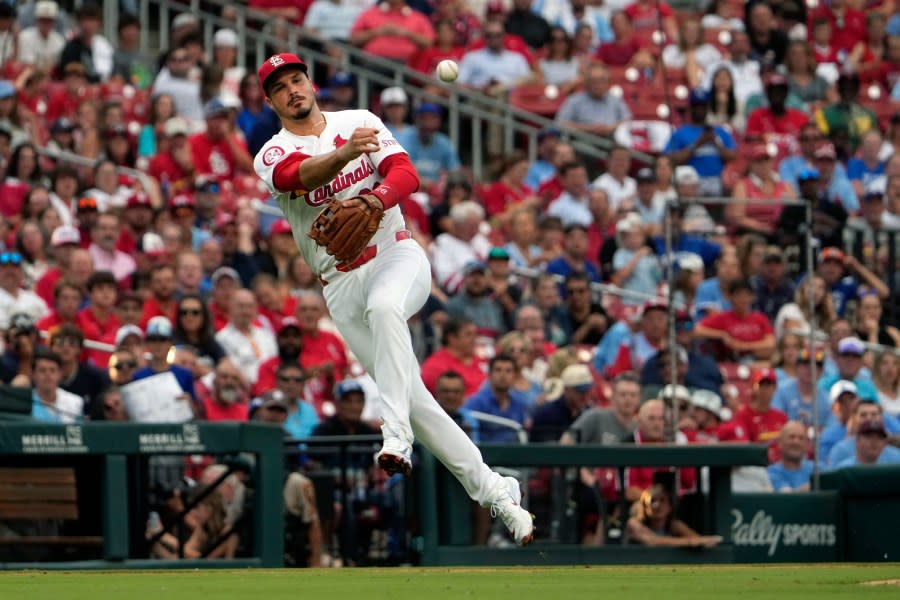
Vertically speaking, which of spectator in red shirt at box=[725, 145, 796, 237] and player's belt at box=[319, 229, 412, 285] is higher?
spectator in red shirt at box=[725, 145, 796, 237]

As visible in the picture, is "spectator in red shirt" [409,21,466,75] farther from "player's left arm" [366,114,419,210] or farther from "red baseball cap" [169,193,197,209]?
"player's left arm" [366,114,419,210]

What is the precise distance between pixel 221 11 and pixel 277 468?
10.2m

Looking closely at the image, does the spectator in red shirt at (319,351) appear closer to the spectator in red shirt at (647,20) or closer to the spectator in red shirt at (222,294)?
the spectator in red shirt at (222,294)

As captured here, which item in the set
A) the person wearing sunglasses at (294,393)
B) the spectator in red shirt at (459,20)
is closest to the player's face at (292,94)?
the person wearing sunglasses at (294,393)

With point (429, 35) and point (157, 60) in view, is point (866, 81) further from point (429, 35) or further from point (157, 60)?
point (157, 60)

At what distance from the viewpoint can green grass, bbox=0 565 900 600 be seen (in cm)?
727

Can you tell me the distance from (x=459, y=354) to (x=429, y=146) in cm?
452

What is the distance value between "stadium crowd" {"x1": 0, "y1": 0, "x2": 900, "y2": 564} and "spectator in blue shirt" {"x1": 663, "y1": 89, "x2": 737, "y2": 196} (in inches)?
1.3

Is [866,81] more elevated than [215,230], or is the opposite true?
[866,81]

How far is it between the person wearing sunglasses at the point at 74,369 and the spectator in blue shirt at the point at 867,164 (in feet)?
32.1

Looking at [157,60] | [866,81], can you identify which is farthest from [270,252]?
[866,81]

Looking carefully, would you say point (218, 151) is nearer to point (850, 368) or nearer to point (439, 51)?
point (439, 51)

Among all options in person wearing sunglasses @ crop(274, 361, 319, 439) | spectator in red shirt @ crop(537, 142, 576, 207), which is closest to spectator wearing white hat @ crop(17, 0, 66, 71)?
spectator in red shirt @ crop(537, 142, 576, 207)

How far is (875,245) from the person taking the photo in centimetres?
1809
